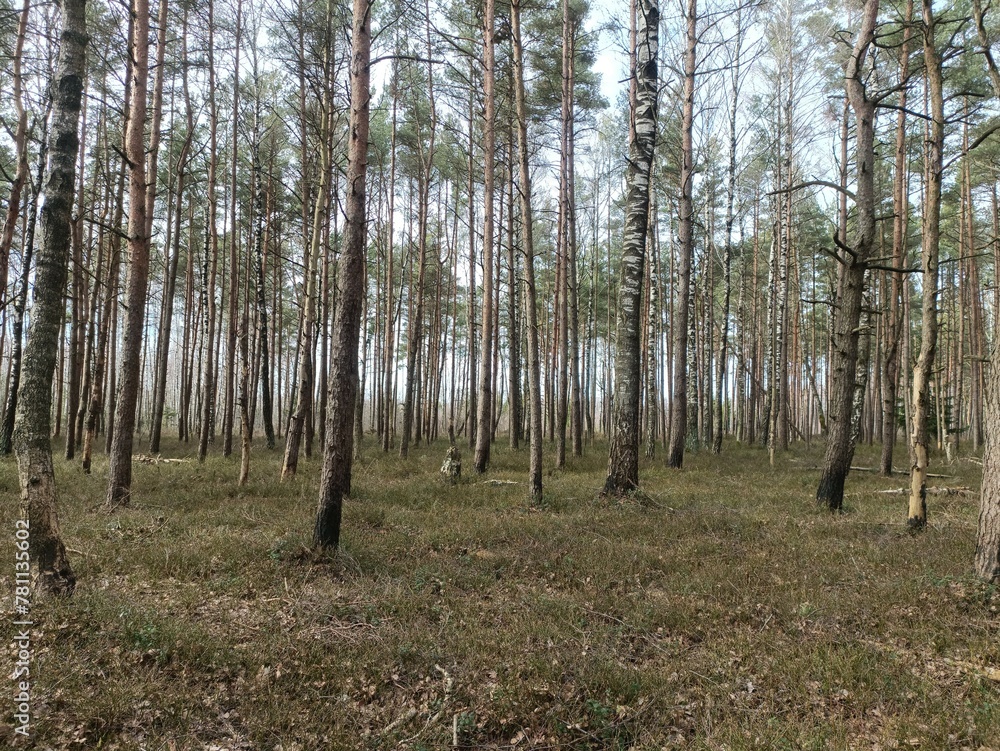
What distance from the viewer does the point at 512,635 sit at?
4.08 meters

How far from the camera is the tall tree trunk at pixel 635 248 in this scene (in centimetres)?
890

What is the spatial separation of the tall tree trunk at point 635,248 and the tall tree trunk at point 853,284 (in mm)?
3118

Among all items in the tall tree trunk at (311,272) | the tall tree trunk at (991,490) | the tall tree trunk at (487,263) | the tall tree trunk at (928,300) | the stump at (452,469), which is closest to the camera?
the tall tree trunk at (991,490)

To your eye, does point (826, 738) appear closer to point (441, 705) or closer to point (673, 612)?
point (673, 612)

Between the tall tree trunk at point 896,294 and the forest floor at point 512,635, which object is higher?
the tall tree trunk at point 896,294

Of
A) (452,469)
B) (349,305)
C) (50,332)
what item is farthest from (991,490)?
(50,332)

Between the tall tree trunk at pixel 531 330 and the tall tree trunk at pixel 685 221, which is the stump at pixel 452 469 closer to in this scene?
the tall tree trunk at pixel 531 330

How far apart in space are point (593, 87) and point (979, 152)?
13042 mm

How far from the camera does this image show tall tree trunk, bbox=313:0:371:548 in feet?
18.2

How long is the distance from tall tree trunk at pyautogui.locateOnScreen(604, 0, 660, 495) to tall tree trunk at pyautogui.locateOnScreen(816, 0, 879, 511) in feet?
10.2

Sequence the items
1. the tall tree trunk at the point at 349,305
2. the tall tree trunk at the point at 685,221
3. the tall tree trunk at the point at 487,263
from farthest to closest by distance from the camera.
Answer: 1. the tall tree trunk at the point at 685,221
2. the tall tree trunk at the point at 487,263
3. the tall tree trunk at the point at 349,305

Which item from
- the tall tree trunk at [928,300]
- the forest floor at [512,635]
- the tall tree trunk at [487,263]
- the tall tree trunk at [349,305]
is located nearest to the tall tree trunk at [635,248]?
the forest floor at [512,635]

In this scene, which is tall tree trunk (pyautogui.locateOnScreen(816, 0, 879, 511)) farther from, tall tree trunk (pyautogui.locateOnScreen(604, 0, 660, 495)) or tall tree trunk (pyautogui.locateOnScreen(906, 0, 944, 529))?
tall tree trunk (pyautogui.locateOnScreen(604, 0, 660, 495))

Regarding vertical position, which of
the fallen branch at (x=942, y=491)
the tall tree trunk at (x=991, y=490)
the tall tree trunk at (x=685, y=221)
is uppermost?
the tall tree trunk at (x=685, y=221)
